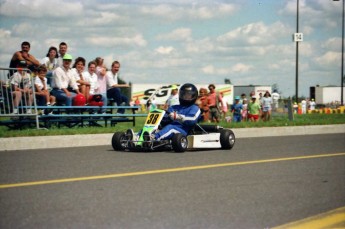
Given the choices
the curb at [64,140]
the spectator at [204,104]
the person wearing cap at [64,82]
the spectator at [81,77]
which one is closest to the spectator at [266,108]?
the spectator at [204,104]

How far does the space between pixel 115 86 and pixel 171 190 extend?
12439mm

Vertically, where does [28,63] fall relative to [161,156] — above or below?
above

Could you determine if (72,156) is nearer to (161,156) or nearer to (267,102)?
(161,156)

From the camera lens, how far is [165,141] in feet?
44.3

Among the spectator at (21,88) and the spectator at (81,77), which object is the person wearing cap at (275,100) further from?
the spectator at (21,88)

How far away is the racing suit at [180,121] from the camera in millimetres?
13664

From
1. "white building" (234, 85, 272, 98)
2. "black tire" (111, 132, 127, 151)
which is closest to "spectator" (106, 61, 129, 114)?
"black tire" (111, 132, 127, 151)

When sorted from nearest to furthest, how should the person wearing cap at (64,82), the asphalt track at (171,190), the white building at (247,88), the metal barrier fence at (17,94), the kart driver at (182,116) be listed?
1. the asphalt track at (171,190)
2. the kart driver at (182,116)
3. the metal barrier fence at (17,94)
4. the person wearing cap at (64,82)
5. the white building at (247,88)

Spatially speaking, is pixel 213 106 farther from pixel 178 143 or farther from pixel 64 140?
pixel 178 143

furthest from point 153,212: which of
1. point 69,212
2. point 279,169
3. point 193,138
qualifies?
point 193,138

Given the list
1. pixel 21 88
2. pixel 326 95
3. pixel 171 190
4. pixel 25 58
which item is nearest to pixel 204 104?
pixel 25 58

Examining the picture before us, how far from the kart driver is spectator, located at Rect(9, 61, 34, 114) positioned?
4.34 meters

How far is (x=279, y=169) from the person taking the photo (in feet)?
34.1

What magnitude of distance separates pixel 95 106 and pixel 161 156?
20.6 feet
